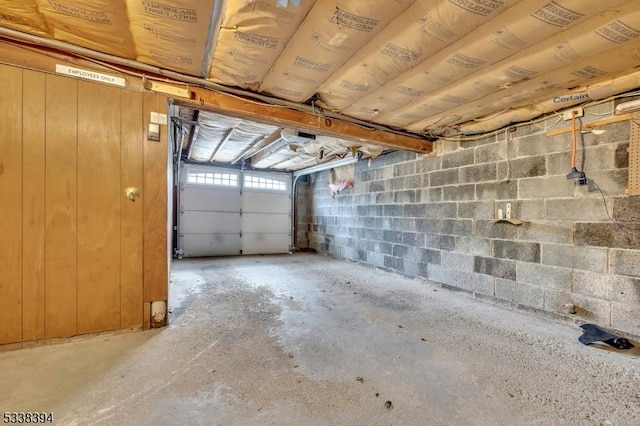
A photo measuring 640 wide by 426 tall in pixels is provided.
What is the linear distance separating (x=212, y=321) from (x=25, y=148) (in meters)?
1.80

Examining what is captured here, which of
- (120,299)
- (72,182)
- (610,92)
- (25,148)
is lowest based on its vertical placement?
(120,299)

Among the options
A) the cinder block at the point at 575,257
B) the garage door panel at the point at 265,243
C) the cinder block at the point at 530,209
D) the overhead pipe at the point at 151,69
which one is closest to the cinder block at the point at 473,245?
the cinder block at the point at 530,209

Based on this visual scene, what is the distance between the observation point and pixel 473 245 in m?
3.39

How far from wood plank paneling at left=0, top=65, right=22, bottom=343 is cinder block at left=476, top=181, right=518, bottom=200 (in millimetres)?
4107

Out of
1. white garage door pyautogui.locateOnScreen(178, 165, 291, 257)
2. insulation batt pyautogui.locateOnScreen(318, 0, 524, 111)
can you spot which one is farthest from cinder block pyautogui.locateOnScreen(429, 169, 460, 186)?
white garage door pyautogui.locateOnScreen(178, 165, 291, 257)

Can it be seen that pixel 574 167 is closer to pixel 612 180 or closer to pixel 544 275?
pixel 612 180

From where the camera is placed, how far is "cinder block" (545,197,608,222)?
2384 mm

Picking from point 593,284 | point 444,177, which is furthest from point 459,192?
point 593,284

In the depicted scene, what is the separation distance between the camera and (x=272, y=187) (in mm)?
7082

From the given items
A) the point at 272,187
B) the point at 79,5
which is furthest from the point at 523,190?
the point at 272,187

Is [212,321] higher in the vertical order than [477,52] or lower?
lower

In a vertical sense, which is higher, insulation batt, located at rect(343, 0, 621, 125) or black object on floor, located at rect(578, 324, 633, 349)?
insulation batt, located at rect(343, 0, 621, 125)

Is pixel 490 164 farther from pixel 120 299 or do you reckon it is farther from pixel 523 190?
pixel 120 299

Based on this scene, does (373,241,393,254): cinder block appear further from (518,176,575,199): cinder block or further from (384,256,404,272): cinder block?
(518,176,575,199): cinder block
